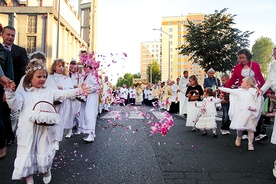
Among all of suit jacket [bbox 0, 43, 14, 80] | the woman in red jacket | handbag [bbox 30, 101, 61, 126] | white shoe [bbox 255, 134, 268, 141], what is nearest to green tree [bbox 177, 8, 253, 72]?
the woman in red jacket

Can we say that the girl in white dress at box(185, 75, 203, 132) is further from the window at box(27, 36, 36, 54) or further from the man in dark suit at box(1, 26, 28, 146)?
the window at box(27, 36, 36, 54)

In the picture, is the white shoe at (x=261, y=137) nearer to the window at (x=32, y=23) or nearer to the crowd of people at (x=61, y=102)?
the crowd of people at (x=61, y=102)

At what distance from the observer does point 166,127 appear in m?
6.67

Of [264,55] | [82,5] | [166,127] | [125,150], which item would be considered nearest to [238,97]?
[166,127]

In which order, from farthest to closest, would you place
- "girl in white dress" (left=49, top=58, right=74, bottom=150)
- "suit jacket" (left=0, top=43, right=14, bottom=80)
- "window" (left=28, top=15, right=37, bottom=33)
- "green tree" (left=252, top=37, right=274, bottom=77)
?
"green tree" (left=252, top=37, right=274, bottom=77), "window" (left=28, top=15, right=37, bottom=33), "girl in white dress" (left=49, top=58, right=74, bottom=150), "suit jacket" (left=0, top=43, right=14, bottom=80)

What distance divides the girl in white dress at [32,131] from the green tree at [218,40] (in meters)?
20.7

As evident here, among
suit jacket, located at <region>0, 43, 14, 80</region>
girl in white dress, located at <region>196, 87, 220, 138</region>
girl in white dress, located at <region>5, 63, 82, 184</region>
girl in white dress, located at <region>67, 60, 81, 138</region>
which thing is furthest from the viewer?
girl in white dress, located at <region>196, 87, 220, 138</region>

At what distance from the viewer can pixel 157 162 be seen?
200 inches

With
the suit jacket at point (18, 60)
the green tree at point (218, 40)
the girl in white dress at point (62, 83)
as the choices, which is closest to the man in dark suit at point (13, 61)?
the suit jacket at point (18, 60)

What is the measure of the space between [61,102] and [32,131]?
2.36 m

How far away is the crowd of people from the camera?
369cm

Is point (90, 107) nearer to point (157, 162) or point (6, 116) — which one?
point (6, 116)

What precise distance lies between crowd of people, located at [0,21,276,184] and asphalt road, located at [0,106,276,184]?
386 mm

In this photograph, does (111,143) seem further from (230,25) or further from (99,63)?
(230,25)
